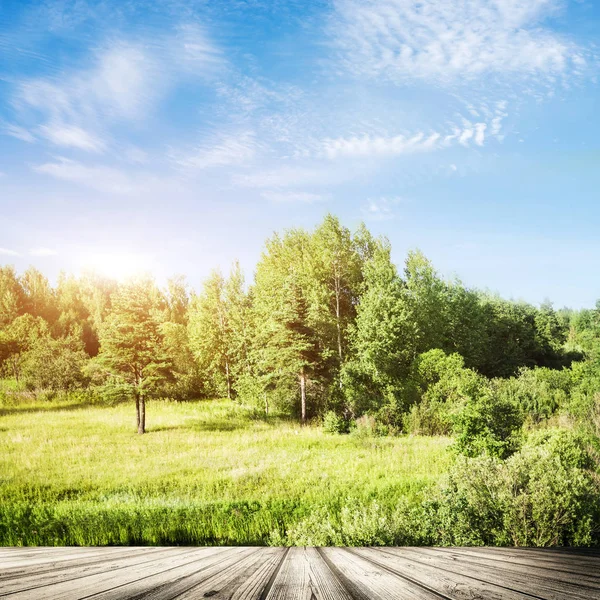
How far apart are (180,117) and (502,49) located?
38.4 feet

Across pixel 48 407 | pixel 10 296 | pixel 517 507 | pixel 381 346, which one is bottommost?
pixel 48 407

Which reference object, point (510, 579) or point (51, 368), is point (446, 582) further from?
point (51, 368)

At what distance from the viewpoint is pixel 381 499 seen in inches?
348

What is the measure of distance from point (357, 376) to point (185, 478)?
442 inches

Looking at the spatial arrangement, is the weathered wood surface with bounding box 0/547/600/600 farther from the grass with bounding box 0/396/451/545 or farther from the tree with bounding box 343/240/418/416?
the tree with bounding box 343/240/418/416

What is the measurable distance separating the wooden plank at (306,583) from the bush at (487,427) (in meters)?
10.9

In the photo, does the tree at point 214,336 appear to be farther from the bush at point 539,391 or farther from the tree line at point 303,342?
the bush at point 539,391

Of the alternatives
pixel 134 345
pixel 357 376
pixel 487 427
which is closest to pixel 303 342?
pixel 357 376

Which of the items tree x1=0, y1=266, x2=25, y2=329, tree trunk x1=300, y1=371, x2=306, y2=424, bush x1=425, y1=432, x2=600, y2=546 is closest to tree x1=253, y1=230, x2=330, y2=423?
tree trunk x1=300, y1=371, x2=306, y2=424

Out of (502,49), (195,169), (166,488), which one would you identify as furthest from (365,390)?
(502,49)

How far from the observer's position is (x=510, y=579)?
1.08m

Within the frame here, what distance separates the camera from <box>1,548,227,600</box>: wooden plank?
1.03 m

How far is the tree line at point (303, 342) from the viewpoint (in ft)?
58.1

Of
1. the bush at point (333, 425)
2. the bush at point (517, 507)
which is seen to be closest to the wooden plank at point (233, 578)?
the bush at point (517, 507)
